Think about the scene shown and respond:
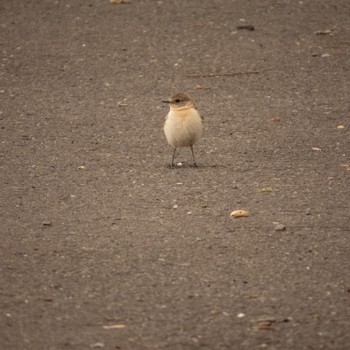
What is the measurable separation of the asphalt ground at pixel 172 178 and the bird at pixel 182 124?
0.96ft

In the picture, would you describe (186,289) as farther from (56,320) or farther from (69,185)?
(69,185)

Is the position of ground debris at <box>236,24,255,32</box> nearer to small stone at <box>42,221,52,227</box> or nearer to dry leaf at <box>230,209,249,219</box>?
dry leaf at <box>230,209,249,219</box>

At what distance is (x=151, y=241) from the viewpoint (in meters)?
6.91

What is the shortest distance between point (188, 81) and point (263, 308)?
5721 mm

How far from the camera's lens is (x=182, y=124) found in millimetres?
8727

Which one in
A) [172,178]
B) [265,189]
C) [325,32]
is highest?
[265,189]

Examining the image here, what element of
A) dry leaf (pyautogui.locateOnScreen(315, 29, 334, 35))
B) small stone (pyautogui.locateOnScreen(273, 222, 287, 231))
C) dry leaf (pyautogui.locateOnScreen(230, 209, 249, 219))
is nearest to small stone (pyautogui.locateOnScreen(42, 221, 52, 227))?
dry leaf (pyautogui.locateOnScreen(230, 209, 249, 219))

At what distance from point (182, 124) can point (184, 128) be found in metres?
0.05

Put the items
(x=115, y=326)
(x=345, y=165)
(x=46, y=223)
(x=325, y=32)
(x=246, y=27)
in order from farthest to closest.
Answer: (x=246, y=27), (x=325, y=32), (x=345, y=165), (x=46, y=223), (x=115, y=326)

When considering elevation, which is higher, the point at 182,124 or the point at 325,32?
the point at 182,124

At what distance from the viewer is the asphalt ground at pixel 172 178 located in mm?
5668

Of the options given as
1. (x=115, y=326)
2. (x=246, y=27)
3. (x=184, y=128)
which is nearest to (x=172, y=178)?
(x=184, y=128)

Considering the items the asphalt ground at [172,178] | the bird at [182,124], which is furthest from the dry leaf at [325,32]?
the bird at [182,124]

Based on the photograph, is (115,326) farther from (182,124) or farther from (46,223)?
(182,124)
